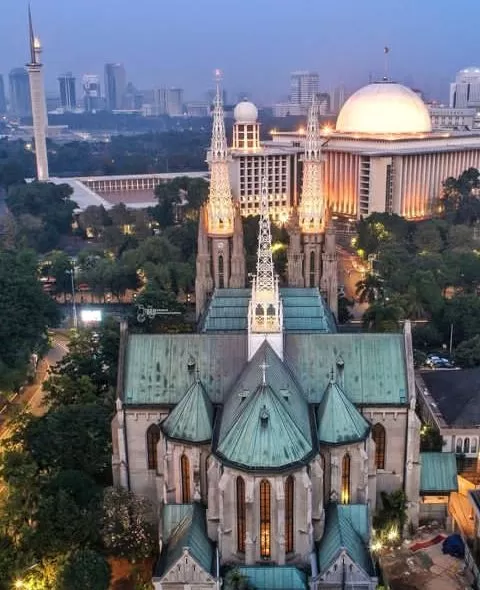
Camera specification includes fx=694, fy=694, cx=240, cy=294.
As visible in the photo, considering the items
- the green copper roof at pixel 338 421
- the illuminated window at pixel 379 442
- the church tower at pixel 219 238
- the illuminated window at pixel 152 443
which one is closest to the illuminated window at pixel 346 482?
the green copper roof at pixel 338 421

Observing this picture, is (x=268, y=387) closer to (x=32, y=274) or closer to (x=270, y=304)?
(x=270, y=304)

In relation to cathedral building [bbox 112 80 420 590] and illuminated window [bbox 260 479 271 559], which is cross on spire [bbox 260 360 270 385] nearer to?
cathedral building [bbox 112 80 420 590]

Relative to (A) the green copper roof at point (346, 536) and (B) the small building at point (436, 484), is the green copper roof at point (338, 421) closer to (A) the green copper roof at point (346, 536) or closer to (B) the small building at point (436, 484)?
(A) the green copper roof at point (346, 536)

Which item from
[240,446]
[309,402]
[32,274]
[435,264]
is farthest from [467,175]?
[240,446]

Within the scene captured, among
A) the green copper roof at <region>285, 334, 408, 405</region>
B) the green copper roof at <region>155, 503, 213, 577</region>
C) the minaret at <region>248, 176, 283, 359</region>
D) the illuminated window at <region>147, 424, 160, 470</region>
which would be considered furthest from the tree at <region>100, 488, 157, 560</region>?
the green copper roof at <region>285, 334, 408, 405</region>

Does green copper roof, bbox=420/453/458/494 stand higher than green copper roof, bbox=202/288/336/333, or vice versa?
green copper roof, bbox=202/288/336/333
